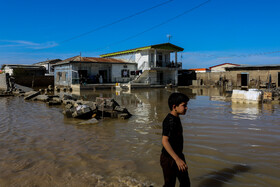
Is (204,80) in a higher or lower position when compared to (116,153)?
higher

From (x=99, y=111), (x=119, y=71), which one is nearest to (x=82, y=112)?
(x=99, y=111)

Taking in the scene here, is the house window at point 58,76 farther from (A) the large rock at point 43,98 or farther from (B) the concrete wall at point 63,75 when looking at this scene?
(A) the large rock at point 43,98

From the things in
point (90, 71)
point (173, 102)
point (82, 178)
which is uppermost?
point (90, 71)

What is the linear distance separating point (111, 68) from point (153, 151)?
28.4m

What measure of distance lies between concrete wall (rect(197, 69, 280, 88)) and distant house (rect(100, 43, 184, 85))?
16.7 feet

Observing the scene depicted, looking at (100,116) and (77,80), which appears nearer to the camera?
(100,116)

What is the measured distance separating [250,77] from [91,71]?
22260 millimetres

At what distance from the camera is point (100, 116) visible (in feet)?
30.6

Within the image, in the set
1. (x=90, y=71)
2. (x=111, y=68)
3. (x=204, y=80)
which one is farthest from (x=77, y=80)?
(x=204, y=80)

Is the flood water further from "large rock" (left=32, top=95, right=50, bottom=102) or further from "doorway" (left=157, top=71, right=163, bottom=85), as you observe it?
"doorway" (left=157, top=71, right=163, bottom=85)

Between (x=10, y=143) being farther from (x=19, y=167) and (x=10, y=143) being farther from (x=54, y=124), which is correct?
(x=54, y=124)

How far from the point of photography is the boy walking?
2.63 metres

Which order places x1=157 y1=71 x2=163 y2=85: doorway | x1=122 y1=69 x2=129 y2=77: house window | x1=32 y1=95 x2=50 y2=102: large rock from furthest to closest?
x1=157 y1=71 x2=163 y2=85: doorway → x1=122 y1=69 x2=129 y2=77: house window → x1=32 y1=95 x2=50 y2=102: large rock

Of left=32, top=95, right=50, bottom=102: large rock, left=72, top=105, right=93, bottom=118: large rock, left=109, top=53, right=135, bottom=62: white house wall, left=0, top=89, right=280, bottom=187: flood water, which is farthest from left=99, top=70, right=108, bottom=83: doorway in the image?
left=0, top=89, right=280, bottom=187: flood water
